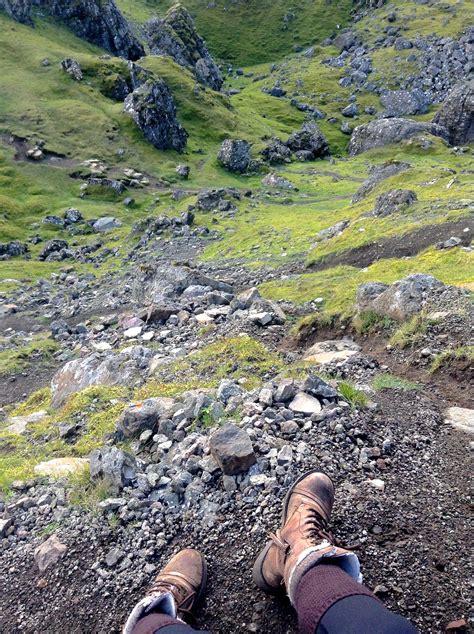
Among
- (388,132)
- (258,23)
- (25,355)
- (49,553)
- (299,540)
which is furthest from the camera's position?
(258,23)

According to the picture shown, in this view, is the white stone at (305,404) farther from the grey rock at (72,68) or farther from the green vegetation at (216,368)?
the grey rock at (72,68)

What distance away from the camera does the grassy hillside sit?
181000 millimetres

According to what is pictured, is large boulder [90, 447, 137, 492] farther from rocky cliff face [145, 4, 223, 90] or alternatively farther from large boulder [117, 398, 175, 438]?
rocky cliff face [145, 4, 223, 90]

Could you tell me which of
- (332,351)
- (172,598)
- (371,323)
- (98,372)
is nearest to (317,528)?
(172,598)

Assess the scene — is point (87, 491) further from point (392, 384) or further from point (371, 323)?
point (371, 323)

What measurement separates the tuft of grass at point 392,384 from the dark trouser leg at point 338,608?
5.16 m

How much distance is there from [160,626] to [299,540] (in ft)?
5.21

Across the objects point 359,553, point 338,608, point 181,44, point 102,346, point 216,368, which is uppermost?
point 181,44

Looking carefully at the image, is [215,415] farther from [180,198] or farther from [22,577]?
[180,198]

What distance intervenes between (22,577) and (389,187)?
36.9 meters

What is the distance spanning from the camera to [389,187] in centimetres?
3753

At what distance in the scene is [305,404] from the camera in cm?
789

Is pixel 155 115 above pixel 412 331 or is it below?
above

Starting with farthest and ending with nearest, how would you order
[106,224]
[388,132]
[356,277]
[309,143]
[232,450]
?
1. [309,143]
2. [388,132]
3. [106,224]
4. [356,277]
5. [232,450]
